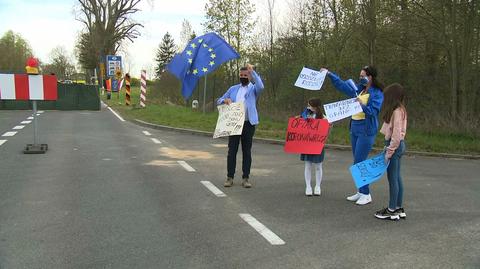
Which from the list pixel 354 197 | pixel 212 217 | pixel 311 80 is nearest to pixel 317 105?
pixel 311 80

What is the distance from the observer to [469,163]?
1130 centimetres

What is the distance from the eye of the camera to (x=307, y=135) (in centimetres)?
729

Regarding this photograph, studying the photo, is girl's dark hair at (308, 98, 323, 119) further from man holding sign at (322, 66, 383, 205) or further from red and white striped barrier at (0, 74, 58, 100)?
red and white striped barrier at (0, 74, 58, 100)

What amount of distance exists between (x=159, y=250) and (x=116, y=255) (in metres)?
0.40

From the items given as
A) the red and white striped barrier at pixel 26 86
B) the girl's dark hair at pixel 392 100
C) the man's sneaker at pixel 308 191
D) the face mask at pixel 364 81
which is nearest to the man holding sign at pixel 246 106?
the man's sneaker at pixel 308 191

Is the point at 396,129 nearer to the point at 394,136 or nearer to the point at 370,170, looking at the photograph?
Answer: the point at 394,136

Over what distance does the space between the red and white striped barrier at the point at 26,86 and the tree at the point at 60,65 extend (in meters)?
80.4

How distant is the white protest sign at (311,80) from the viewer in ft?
23.5

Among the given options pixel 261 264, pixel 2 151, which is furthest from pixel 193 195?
pixel 2 151

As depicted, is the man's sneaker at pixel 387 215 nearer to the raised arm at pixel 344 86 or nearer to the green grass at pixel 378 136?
the raised arm at pixel 344 86

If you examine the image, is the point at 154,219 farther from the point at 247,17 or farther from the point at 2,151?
the point at 247,17

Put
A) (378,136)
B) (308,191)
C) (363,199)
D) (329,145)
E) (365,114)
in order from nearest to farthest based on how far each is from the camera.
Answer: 1. (365,114)
2. (363,199)
3. (308,191)
4. (329,145)
5. (378,136)

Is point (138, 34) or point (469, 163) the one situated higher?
point (138, 34)

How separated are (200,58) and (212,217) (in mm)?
4888
